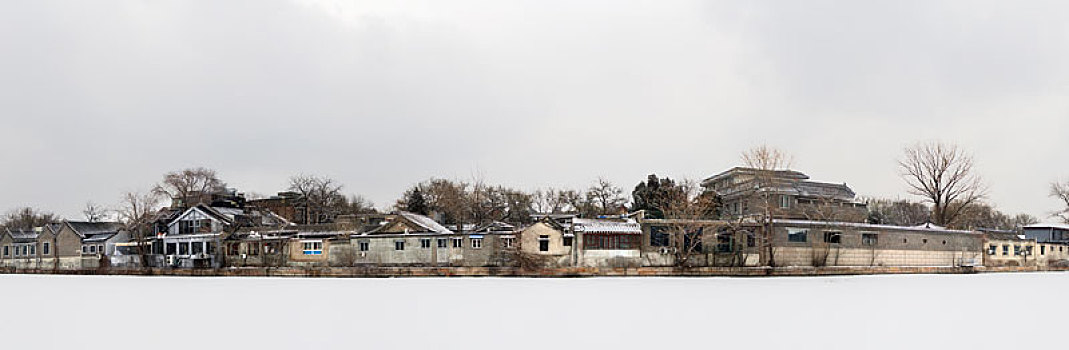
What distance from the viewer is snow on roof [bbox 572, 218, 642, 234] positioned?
4547 centimetres

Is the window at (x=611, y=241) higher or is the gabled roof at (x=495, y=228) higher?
the gabled roof at (x=495, y=228)

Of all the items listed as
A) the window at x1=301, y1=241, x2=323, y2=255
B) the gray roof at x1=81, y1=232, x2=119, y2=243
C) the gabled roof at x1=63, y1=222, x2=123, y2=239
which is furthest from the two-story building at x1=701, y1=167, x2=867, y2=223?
the gabled roof at x1=63, y1=222, x2=123, y2=239

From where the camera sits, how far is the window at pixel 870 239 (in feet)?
Answer: 159

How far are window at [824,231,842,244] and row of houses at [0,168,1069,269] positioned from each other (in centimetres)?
5

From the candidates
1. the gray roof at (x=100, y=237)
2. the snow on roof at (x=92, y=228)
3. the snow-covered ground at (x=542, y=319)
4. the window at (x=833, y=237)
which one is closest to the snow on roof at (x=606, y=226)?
the window at (x=833, y=237)

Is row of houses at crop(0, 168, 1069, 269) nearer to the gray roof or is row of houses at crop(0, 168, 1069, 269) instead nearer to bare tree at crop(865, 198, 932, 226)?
the gray roof

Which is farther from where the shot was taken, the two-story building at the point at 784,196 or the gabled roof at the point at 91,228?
the gabled roof at the point at 91,228

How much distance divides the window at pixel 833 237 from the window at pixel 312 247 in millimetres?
28038

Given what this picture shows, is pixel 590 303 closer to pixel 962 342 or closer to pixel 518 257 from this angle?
pixel 962 342

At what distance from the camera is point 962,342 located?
15.1 metres

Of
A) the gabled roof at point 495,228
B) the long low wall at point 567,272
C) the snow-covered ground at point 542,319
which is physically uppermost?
the gabled roof at point 495,228

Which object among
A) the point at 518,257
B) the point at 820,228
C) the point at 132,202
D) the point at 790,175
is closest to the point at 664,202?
the point at 790,175

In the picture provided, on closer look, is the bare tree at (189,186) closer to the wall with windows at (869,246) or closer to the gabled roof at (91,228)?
the gabled roof at (91,228)

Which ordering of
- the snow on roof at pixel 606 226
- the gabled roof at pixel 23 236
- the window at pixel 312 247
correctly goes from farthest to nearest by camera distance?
the gabled roof at pixel 23 236, the window at pixel 312 247, the snow on roof at pixel 606 226
